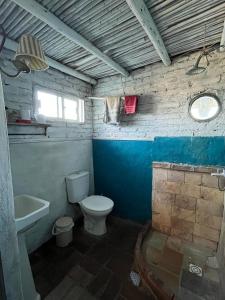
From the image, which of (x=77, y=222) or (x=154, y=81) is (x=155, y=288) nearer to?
(x=77, y=222)

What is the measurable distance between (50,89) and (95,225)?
2.02 meters

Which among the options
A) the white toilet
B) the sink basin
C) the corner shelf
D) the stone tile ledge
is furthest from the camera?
the white toilet

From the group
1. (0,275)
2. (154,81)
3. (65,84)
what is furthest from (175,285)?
(65,84)

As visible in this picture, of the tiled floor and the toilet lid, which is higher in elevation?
the toilet lid

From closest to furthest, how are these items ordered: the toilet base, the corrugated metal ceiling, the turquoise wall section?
the corrugated metal ceiling < the turquoise wall section < the toilet base

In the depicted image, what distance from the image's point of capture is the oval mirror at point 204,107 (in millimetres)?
1850

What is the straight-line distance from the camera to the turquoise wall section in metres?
1.93

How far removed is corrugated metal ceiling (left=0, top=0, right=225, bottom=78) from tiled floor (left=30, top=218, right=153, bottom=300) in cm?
245

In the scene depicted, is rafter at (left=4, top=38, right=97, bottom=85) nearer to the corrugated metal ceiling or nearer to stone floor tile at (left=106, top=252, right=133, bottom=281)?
the corrugated metal ceiling

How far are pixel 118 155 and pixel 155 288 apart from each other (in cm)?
169

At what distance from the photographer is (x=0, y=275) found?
2.35 ft

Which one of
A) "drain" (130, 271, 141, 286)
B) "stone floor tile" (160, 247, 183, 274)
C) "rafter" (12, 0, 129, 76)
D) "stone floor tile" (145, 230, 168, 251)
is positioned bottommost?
"drain" (130, 271, 141, 286)

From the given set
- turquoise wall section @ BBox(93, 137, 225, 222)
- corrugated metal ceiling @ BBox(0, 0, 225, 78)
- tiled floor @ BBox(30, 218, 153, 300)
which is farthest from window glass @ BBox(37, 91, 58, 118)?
tiled floor @ BBox(30, 218, 153, 300)

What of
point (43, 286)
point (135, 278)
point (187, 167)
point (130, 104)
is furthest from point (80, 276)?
point (130, 104)
